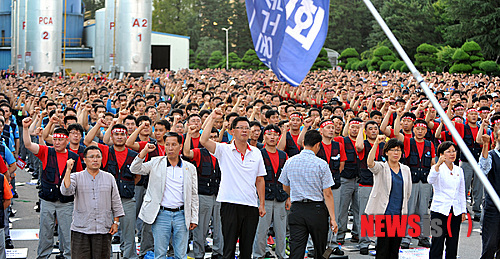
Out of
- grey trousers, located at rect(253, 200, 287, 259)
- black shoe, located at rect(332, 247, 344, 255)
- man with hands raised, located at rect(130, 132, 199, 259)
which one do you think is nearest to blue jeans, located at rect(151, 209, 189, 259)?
man with hands raised, located at rect(130, 132, 199, 259)

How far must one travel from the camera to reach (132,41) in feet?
130

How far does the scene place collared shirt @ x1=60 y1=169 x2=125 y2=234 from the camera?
7785 mm

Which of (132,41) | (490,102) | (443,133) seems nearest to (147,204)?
(443,133)

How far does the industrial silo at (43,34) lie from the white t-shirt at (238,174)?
36.9 meters

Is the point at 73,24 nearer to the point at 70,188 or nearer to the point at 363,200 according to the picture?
the point at 363,200

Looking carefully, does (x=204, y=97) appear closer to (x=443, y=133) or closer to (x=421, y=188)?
(x=443, y=133)

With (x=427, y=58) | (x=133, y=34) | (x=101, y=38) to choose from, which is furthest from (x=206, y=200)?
(x=101, y=38)

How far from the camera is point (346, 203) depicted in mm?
10695

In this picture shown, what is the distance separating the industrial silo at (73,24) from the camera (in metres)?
61.7

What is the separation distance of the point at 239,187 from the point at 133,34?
108 ft

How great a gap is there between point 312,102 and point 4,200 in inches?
558

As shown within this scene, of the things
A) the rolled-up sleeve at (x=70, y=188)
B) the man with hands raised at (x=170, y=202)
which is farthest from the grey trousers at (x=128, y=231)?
the rolled-up sleeve at (x=70, y=188)

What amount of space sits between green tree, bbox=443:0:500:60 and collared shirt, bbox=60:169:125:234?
46371mm

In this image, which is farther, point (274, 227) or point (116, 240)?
point (116, 240)
